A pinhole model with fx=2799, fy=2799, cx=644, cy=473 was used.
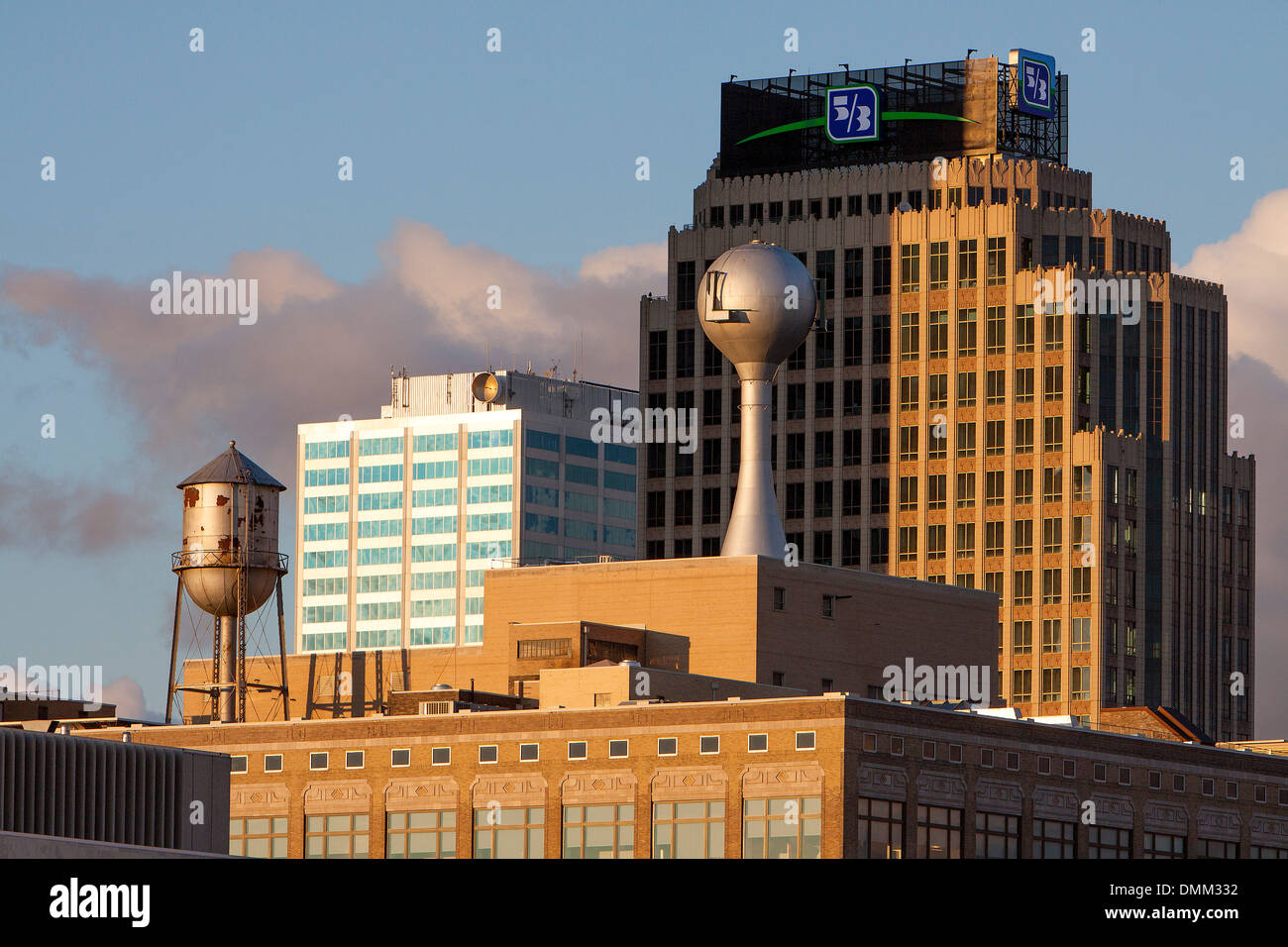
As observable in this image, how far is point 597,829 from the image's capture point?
117m

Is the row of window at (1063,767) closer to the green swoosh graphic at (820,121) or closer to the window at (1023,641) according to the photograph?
the window at (1023,641)

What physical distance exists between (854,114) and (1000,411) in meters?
24.3

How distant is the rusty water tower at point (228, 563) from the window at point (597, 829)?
24.3m

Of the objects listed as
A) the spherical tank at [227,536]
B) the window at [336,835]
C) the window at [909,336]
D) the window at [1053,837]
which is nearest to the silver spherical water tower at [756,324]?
the spherical tank at [227,536]

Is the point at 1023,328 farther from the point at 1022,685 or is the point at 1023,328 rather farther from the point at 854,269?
the point at 1022,685

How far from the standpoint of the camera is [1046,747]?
122312mm

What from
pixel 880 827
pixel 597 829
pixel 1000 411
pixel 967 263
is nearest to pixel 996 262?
pixel 967 263

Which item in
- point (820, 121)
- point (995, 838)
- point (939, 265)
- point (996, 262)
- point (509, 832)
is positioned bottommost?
point (995, 838)

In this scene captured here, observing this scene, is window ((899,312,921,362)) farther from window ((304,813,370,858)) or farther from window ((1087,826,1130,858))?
window ((304,813,370,858))

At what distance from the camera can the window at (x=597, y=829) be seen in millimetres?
116000

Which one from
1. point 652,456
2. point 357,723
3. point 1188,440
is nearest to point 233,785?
point 357,723

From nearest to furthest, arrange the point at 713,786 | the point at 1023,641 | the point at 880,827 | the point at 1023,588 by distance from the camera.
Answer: the point at 880,827, the point at 713,786, the point at 1023,641, the point at 1023,588

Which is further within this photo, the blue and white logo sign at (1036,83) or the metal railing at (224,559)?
the blue and white logo sign at (1036,83)
